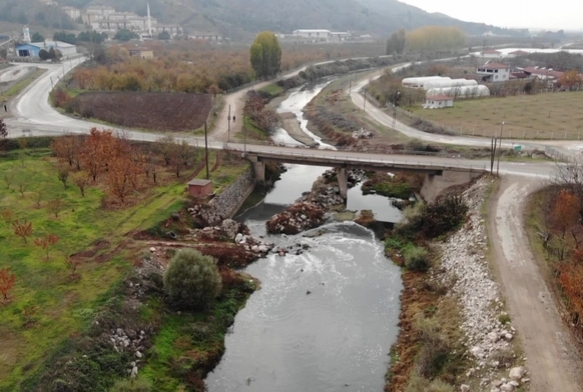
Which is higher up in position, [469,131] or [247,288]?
[469,131]

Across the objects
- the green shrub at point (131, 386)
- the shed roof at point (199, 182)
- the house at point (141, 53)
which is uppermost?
the house at point (141, 53)

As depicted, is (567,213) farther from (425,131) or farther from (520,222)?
(425,131)

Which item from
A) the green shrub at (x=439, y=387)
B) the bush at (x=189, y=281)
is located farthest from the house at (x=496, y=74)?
the green shrub at (x=439, y=387)

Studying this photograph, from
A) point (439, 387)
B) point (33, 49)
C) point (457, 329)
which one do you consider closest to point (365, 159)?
point (457, 329)

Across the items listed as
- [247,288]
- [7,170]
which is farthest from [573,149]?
[7,170]

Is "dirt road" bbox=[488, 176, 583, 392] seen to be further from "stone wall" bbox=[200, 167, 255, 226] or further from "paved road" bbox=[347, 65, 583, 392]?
"stone wall" bbox=[200, 167, 255, 226]

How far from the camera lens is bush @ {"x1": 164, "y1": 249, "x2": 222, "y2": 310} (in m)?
28.2

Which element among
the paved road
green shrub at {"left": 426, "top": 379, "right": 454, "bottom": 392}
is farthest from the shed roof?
green shrub at {"left": 426, "top": 379, "right": 454, "bottom": 392}

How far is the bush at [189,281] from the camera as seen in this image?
28.2 metres

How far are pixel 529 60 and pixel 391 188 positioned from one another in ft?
440

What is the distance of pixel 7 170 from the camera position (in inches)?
1855

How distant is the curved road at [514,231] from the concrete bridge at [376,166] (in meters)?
0.38

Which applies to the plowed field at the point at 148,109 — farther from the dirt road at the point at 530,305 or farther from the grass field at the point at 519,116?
the dirt road at the point at 530,305

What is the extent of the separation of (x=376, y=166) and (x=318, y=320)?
21320 mm
